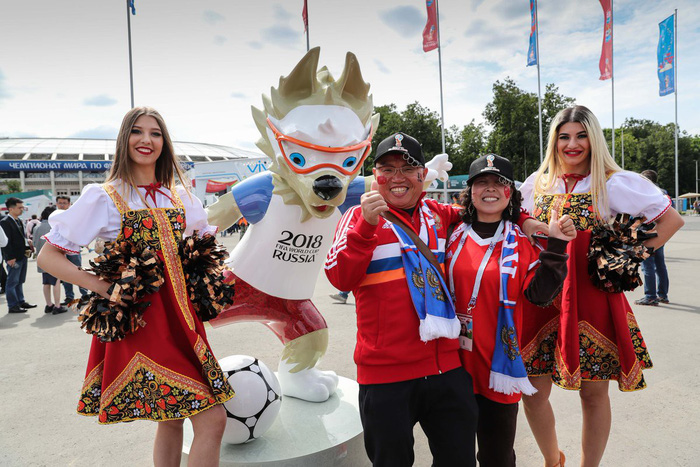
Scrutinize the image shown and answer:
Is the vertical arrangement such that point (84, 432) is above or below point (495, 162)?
below

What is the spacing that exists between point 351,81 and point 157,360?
180cm

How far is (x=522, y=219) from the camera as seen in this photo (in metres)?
2.05

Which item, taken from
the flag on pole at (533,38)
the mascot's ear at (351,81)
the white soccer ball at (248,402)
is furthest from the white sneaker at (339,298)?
the flag on pole at (533,38)

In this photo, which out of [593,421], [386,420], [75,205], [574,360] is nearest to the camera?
[386,420]

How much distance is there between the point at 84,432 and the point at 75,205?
216 cm

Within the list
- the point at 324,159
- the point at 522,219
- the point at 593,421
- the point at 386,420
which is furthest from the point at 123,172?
the point at 593,421

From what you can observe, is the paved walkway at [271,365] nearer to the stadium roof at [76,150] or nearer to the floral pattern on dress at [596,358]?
the floral pattern on dress at [596,358]

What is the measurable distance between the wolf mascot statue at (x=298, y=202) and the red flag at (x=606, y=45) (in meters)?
19.5

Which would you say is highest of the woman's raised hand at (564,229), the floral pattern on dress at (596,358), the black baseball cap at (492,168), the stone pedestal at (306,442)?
the black baseball cap at (492,168)

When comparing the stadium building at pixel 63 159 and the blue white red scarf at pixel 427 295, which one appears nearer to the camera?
the blue white red scarf at pixel 427 295

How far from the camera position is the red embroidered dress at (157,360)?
177 cm

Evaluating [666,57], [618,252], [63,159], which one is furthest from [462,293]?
[63,159]

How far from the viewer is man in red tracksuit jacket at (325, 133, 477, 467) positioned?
168 cm

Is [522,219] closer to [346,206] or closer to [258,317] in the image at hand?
[346,206]
